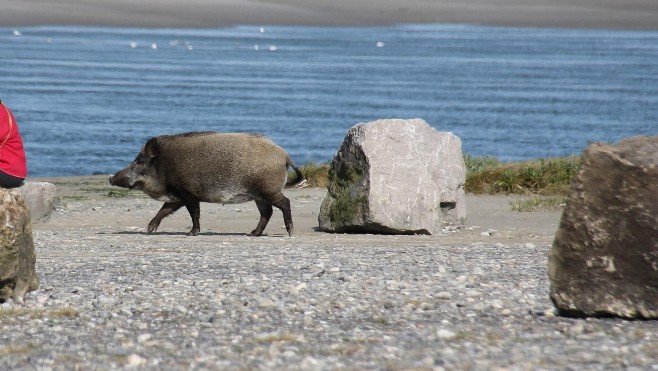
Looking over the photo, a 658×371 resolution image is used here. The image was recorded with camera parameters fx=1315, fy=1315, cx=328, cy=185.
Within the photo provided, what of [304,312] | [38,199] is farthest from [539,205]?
[304,312]

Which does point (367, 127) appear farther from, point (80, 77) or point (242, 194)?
point (80, 77)

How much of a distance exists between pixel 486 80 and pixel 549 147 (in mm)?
29794

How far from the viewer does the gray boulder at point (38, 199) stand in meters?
17.0

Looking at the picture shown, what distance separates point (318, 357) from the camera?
7547mm

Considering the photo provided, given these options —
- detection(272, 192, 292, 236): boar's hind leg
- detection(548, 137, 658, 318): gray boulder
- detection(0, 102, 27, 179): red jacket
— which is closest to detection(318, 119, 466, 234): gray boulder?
detection(272, 192, 292, 236): boar's hind leg

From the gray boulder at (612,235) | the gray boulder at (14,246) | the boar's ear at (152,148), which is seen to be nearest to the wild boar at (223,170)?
the boar's ear at (152,148)

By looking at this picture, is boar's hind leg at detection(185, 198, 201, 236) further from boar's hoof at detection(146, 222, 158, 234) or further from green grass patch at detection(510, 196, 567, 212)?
green grass patch at detection(510, 196, 567, 212)

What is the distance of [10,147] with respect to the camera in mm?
14383

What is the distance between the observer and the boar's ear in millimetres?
15648

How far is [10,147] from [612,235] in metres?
8.04

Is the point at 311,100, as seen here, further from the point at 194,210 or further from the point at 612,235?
the point at 612,235

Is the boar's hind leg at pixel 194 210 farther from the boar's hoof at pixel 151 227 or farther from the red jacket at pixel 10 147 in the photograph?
the red jacket at pixel 10 147

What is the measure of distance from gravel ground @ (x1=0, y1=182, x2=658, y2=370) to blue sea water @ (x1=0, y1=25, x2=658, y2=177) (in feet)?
59.5

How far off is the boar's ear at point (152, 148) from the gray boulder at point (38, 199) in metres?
2.12
